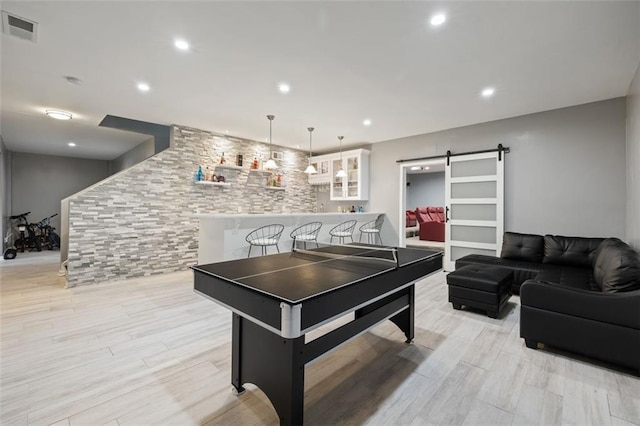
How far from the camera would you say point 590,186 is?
13.6 ft

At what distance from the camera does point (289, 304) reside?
124cm

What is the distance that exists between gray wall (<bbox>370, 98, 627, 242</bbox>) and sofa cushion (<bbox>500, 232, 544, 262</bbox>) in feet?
1.41

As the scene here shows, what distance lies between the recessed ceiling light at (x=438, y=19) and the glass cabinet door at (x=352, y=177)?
14.7 feet

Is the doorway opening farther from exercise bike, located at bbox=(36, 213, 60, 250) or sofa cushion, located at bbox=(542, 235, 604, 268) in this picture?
exercise bike, located at bbox=(36, 213, 60, 250)

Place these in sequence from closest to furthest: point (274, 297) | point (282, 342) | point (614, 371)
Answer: point (274, 297) → point (282, 342) → point (614, 371)

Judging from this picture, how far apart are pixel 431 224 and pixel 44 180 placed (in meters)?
12.5

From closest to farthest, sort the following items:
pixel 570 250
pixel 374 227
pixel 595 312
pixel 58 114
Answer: pixel 595 312 → pixel 570 250 → pixel 58 114 → pixel 374 227

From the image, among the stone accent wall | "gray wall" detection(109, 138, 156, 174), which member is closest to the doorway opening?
the stone accent wall

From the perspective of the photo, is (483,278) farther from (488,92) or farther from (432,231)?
(432,231)

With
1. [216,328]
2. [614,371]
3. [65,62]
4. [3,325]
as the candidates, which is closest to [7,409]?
[216,328]

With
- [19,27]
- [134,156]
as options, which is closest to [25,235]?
[134,156]

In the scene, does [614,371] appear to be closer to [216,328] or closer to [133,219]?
[216,328]

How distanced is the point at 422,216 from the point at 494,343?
7.98 metres

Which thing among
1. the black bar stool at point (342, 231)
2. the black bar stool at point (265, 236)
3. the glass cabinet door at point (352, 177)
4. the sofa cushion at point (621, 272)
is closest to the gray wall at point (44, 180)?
the black bar stool at point (265, 236)
